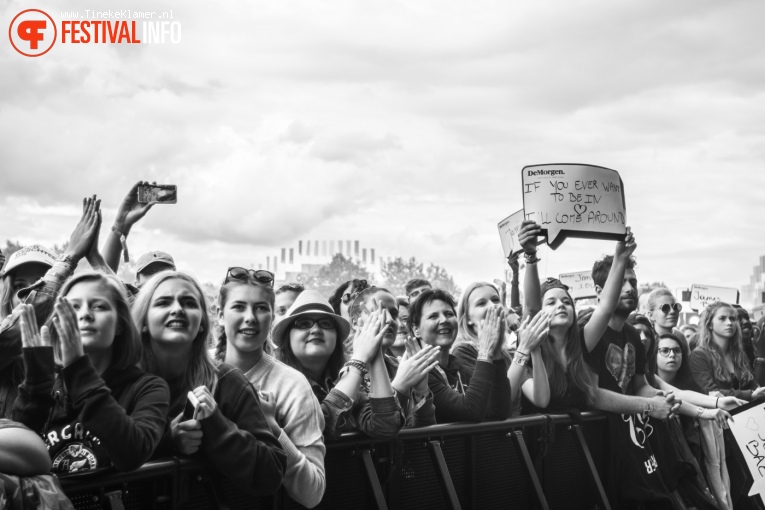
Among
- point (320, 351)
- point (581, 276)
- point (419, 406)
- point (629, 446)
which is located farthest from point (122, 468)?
point (581, 276)

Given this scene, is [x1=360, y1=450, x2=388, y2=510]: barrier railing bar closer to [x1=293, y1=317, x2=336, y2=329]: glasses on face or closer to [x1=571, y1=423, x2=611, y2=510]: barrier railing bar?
[x1=293, y1=317, x2=336, y2=329]: glasses on face

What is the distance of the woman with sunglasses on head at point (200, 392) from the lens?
3.32 m

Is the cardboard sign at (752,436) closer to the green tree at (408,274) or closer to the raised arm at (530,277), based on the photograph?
the raised arm at (530,277)

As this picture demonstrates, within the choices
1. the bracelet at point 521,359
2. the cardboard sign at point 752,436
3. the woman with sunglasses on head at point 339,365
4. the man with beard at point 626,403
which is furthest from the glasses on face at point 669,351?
the woman with sunglasses on head at point 339,365

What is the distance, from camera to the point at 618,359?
6.38m

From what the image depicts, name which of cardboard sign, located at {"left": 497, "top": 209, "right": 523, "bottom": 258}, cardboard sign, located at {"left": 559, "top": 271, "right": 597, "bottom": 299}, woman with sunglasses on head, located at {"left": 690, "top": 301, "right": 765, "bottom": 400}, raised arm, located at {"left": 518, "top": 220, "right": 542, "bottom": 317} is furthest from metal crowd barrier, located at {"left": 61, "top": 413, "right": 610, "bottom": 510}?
cardboard sign, located at {"left": 559, "top": 271, "right": 597, "bottom": 299}

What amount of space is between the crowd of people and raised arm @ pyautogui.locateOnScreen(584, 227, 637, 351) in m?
0.01

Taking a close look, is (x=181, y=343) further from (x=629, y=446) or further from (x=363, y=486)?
(x=629, y=446)

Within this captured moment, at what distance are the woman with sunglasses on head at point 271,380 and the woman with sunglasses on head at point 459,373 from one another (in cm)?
110

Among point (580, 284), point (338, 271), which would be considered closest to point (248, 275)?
point (580, 284)

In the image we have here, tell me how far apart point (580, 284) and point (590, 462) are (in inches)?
239

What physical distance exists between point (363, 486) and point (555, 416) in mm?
1821

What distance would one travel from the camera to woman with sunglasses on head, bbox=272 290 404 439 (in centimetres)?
427

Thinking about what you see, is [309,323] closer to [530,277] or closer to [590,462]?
[530,277]
